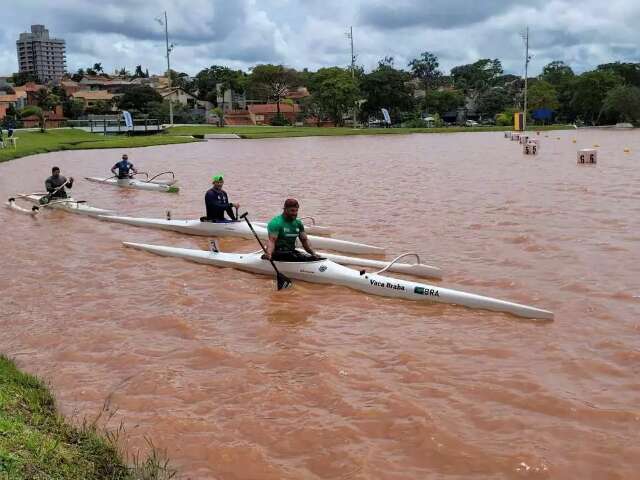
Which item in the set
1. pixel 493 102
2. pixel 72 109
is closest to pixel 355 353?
pixel 72 109

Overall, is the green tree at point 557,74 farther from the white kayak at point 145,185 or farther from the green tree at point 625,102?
the white kayak at point 145,185

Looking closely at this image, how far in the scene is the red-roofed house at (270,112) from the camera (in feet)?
353

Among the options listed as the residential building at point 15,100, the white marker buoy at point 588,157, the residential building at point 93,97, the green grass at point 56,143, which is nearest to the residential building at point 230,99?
the residential building at point 93,97

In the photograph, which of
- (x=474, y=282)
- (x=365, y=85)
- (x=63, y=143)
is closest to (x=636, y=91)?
(x=365, y=85)

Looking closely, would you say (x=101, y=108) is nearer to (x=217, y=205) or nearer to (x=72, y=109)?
(x=72, y=109)

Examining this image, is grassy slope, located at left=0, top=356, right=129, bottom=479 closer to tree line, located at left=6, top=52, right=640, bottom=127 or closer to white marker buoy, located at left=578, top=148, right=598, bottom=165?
white marker buoy, located at left=578, top=148, right=598, bottom=165

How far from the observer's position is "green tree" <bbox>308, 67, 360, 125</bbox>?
3551 inches

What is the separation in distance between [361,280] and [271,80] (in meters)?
99.7

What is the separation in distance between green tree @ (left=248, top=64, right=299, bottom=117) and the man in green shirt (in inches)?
3777

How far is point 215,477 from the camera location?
5.46 metres

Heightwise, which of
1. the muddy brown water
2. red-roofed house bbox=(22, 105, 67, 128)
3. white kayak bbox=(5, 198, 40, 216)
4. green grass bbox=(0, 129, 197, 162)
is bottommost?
the muddy brown water

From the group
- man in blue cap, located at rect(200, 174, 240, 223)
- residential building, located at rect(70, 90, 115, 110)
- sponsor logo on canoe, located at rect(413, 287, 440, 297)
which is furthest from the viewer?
residential building, located at rect(70, 90, 115, 110)

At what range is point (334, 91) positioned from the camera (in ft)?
295

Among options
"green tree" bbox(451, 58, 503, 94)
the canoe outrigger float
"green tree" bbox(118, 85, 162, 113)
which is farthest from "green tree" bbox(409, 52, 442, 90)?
the canoe outrigger float
